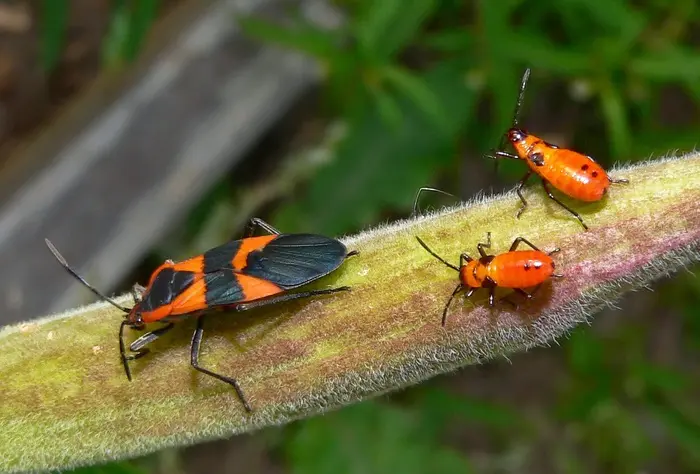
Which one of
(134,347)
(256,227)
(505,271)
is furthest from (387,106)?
(134,347)

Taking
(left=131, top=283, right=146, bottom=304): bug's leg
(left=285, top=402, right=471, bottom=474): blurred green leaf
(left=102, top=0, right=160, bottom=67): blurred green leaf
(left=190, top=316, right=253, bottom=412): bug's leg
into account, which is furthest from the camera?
(left=285, top=402, right=471, bottom=474): blurred green leaf

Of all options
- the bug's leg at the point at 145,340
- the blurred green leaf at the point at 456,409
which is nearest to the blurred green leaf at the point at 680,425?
the blurred green leaf at the point at 456,409

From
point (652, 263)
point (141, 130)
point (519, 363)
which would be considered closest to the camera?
point (652, 263)

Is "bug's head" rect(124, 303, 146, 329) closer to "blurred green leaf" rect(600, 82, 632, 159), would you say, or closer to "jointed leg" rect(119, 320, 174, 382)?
"jointed leg" rect(119, 320, 174, 382)

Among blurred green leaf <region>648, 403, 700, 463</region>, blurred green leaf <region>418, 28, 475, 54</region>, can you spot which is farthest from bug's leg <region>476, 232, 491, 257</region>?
blurred green leaf <region>648, 403, 700, 463</region>

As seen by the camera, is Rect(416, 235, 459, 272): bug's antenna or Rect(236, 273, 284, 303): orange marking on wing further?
Rect(236, 273, 284, 303): orange marking on wing

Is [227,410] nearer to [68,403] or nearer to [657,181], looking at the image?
[68,403]

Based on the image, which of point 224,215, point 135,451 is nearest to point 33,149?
point 224,215
